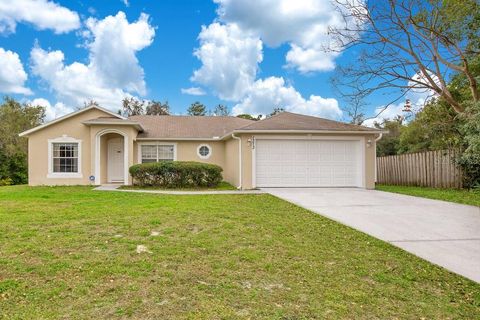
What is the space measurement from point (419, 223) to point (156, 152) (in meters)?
14.4

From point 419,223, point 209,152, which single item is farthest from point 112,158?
point 419,223

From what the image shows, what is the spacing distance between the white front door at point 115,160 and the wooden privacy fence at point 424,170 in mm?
14886

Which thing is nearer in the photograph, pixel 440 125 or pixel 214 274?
pixel 214 274

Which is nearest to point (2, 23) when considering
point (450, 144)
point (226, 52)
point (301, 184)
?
point (226, 52)

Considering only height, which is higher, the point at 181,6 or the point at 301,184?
the point at 181,6

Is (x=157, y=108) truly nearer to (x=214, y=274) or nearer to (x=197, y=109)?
(x=197, y=109)

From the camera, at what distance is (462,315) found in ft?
11.0

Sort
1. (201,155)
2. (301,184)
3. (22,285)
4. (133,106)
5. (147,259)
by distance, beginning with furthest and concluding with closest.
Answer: (133,106) < (201,155) < (301,184) < (147,259) < (22,285)

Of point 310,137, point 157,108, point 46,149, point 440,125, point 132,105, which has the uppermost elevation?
point 132,105

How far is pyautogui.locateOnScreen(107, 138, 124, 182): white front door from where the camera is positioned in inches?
740

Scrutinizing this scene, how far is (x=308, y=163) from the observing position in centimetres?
1575

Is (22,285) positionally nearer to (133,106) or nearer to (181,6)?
(181,6)

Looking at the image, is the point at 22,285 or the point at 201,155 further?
the point at 201,155

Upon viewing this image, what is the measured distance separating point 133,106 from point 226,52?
27201mm
